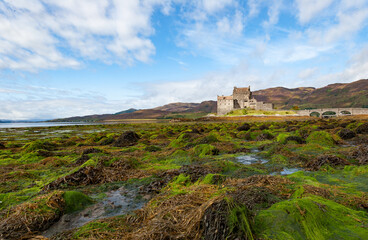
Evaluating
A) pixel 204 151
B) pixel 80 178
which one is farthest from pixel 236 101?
pixel 80 178

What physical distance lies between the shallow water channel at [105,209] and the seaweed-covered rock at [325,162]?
6.43 m

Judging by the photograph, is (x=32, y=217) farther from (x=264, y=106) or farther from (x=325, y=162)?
(x=264, y=106)

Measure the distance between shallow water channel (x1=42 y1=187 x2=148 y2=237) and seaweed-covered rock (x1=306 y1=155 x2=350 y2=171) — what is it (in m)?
6.43

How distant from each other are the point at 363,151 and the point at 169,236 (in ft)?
30.6

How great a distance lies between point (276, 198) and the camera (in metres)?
4.17

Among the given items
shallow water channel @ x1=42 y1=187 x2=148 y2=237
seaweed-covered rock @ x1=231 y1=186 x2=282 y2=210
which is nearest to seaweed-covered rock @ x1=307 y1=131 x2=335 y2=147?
seaweed-covered rock @ x1=231 y1=186 x2=282 y2=210

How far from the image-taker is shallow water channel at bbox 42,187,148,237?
3945 millimetres

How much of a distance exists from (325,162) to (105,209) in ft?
25.9

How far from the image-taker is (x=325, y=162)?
7.35 meters

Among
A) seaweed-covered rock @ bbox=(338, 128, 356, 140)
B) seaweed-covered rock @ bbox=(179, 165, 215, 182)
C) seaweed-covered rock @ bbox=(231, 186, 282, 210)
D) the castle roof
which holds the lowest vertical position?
seaweed-covered rock @ bbox=(338, 128, 356, 140)

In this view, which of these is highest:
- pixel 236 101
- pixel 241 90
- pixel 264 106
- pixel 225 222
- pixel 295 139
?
pixel 241 90

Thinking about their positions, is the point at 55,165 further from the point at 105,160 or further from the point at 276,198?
the point at 276,198

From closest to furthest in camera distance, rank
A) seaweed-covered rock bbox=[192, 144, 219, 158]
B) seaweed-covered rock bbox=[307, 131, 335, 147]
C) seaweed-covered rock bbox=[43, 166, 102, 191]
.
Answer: seaweed-covered rock bbox=[43, 166, 102, 191]
seaweed-covered rock bbox=[192, 144, 219, 158]
seaweed-covered rock bbox=[307, 131, 335, 147]

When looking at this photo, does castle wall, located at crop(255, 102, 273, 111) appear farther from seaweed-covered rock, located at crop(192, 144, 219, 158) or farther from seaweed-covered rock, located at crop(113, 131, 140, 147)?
seaweed-covered rock, located at crop(192, 144, 219, 158)
